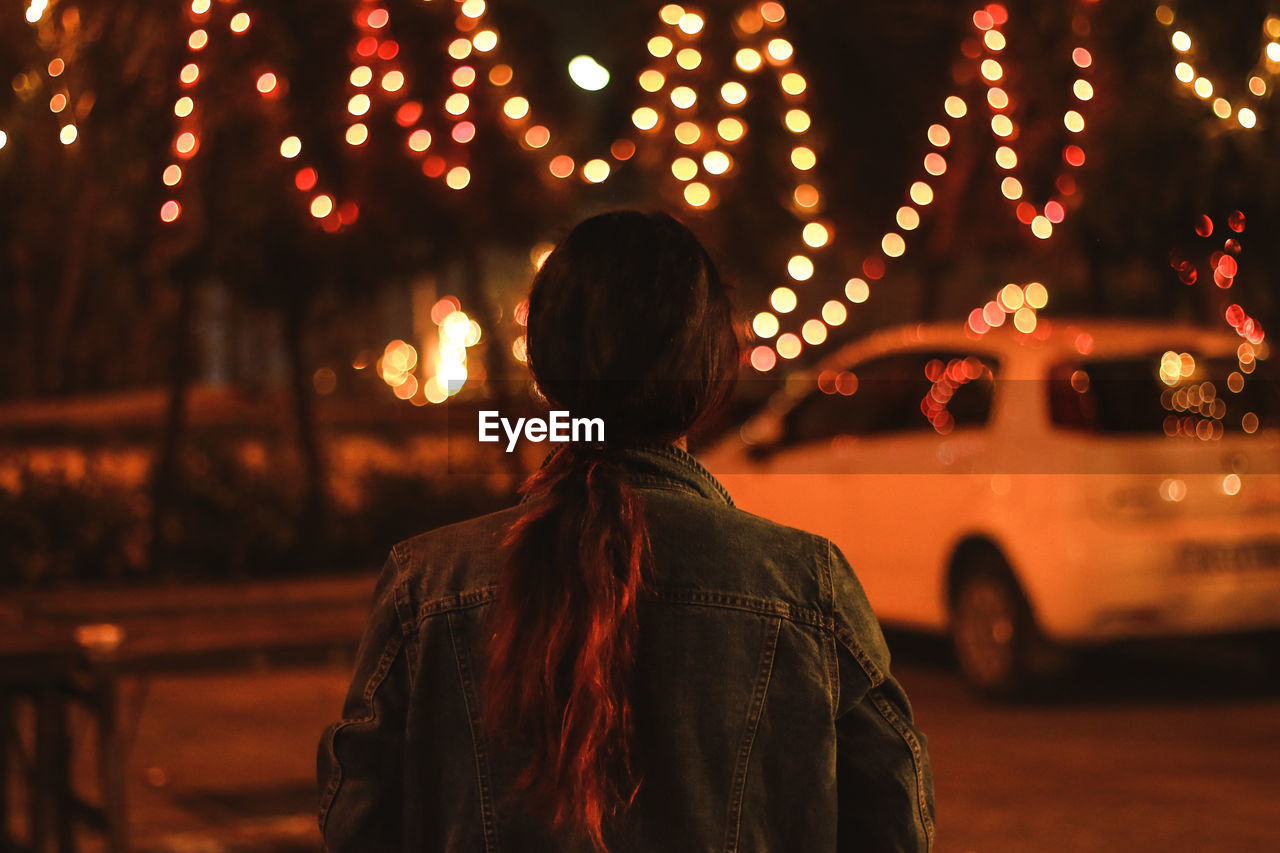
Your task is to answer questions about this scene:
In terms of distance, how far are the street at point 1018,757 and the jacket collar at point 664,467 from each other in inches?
139

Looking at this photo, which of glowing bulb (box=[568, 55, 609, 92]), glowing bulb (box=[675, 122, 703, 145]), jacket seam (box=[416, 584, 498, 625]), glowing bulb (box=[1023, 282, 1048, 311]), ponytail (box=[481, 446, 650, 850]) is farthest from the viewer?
glowing bulb (box=[1023, 282, 1048, 311])

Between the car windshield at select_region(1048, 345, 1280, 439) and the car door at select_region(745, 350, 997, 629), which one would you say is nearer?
the car windshield at select_region(1048, 345, 1280, 439)

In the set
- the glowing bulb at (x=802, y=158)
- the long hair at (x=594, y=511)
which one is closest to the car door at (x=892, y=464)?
the glowing bulb at (x=802, y=158)

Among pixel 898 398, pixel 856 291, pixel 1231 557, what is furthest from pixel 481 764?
pixel 898 398

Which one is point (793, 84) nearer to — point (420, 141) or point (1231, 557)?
point (420, 141)

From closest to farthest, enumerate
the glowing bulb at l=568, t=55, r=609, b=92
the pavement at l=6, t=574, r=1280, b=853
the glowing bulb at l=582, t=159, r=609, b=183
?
the pavement at l=6, t=574, r=1280, b=853
the glowing bulb at l=568, t=55, r=609, b=92
the glowing bulb at l=582, t=159, r=609, b=183

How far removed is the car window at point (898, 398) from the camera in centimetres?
762

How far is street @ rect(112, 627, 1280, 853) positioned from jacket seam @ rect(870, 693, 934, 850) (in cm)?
342

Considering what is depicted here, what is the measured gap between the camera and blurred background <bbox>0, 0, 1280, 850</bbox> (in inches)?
214

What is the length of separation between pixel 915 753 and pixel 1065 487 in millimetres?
5369

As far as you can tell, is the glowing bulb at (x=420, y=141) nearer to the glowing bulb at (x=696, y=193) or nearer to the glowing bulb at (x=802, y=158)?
the glowing bulb at (x=696, y=193)

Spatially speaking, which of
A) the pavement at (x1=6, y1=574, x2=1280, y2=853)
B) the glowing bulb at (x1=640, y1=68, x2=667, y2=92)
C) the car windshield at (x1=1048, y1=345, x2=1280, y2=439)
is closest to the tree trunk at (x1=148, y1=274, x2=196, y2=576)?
the pavement at (x1=6, y1=574, x2=1280, y2=853)

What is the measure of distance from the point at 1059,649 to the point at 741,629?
224 inches

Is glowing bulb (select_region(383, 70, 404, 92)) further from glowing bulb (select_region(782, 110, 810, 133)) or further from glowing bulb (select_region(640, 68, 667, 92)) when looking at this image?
glowing bulb (select_region(782, 110, 810, 133))
